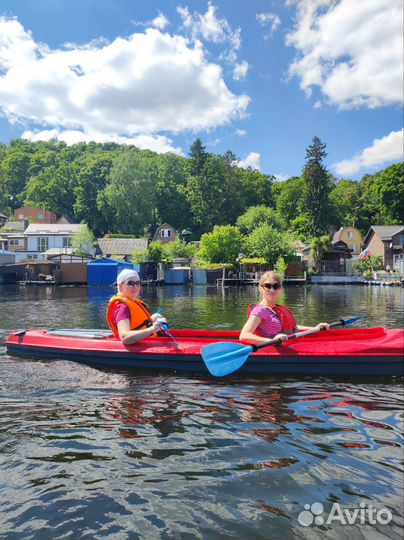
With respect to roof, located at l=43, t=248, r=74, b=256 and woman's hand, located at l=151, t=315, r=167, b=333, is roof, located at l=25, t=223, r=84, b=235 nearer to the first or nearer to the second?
roof, located at l=43, t=248, r=74, b=256

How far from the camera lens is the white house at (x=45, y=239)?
65.3 m

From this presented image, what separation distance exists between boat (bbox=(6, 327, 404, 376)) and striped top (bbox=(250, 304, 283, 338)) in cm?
33

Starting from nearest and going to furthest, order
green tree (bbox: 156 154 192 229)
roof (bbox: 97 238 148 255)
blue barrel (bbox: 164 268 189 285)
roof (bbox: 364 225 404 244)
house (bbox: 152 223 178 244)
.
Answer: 1. blue barrel (bbox: 164 268 189 285)
2. roof (bbox: 97 238 148 255)
3. roof (bbox: 364 225 404 244)
4. house (bbox: 152 223 178 244)
5. green tree (bbox: 156 154 192 229)

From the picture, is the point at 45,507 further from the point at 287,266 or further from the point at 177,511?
the point at 287,266

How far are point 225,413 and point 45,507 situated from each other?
306 cm

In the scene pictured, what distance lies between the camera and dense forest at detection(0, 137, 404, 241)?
73.0 m

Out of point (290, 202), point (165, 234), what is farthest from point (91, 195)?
point (290, 202)

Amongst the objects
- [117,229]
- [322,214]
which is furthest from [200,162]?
[322,214]

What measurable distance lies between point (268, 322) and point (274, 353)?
0.64m

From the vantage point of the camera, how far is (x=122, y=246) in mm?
61969

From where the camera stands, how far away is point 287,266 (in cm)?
5506

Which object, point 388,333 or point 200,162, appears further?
point 200,162

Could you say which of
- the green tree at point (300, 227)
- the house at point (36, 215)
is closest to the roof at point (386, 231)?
the green tree at point (300, 227)

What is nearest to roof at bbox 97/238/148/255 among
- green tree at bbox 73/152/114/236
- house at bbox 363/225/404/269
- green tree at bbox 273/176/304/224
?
green tree at bbox 73/152/114/236
